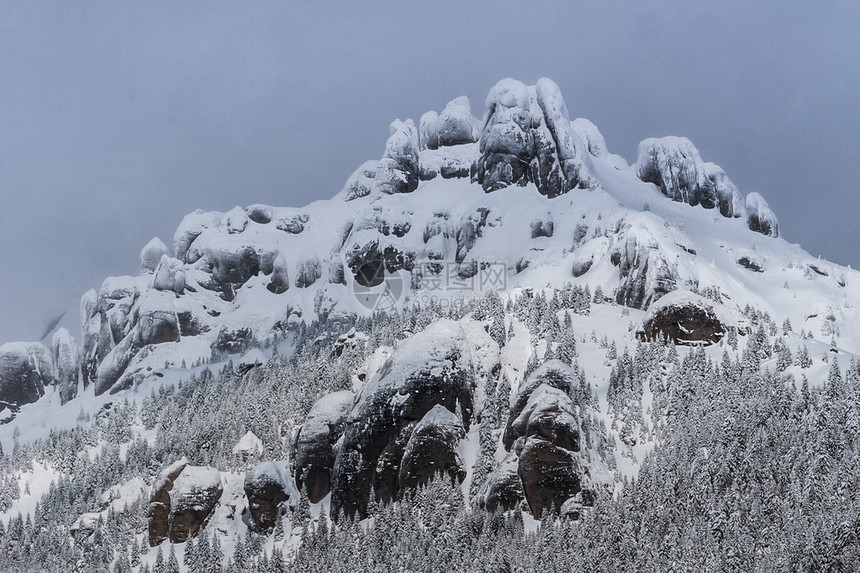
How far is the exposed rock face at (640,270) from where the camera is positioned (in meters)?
160

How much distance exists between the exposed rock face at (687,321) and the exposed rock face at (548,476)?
4164 cm

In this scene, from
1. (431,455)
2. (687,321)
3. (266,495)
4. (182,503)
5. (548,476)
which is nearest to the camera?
(548,476)

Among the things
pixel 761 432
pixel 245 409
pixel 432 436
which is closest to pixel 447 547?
pixel 432 436

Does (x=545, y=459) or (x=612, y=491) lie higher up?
(x=545, y=459)

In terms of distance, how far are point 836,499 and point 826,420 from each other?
14.9 meters

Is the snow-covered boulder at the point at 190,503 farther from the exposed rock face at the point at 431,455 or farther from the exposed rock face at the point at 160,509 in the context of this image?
the exposed rock face at the point at 431,455

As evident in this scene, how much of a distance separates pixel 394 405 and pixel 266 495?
2257 centimetres

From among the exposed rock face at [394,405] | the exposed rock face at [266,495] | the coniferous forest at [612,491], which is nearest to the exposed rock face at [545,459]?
the coniferous forest at [612,491]

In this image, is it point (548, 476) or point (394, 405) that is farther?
point (394, 405)

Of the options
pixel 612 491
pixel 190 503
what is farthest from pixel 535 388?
pixel 190 503

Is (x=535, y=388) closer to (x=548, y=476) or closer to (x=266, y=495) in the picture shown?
(x=548, y=476)

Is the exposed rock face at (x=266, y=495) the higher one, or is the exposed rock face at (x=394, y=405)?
the exposed rock face at (x=394, y=405)

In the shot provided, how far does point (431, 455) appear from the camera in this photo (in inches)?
4117

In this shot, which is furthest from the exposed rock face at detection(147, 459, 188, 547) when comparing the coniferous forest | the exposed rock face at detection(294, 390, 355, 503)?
the exposed rock face at detection(294, 390, 355, 503)
